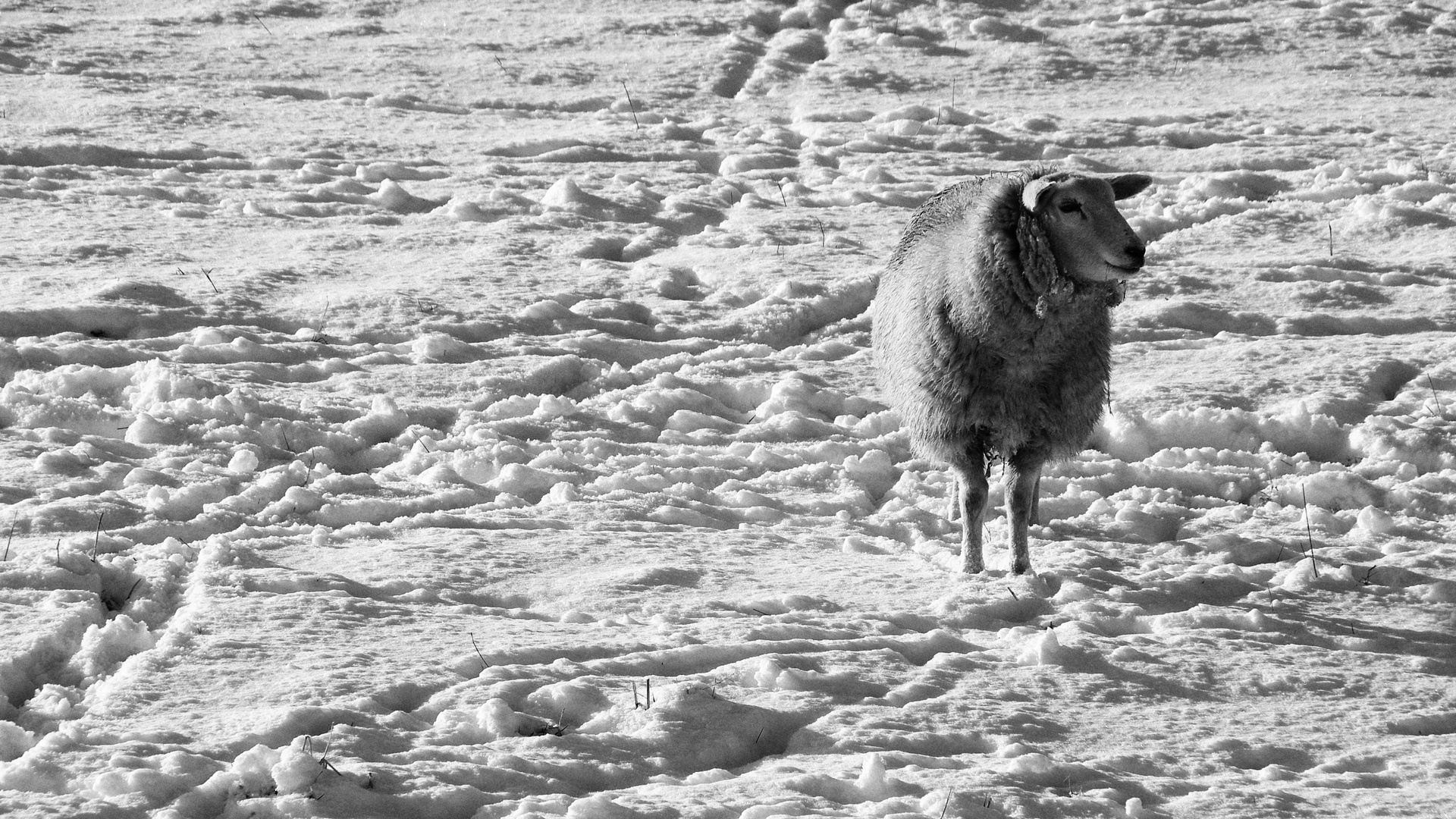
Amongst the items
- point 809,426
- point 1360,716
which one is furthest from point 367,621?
point 1360,716

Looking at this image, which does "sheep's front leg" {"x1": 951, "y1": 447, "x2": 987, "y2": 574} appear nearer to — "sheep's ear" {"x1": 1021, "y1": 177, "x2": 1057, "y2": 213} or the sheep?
the sheep

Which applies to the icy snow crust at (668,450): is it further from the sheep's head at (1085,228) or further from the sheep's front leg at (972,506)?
the sheep's head at (1085,228)

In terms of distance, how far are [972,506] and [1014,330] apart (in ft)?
2.32

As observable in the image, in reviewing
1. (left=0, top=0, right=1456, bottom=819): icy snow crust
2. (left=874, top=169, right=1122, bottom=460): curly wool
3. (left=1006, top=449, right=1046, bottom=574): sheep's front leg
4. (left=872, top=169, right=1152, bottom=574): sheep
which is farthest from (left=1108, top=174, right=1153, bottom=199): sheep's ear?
(left=0, top=0, right=1456, bottom=819): icy snow crust

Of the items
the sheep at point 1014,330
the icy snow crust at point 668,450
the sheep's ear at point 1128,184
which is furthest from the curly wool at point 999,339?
the icy snow crust at point 668,450

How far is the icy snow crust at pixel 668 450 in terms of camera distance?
12.6 ft

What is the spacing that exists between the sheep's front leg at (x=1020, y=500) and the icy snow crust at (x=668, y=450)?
20 cm

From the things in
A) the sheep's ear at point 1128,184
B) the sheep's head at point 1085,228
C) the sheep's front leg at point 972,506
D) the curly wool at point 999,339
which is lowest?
the sheep's front leg at point 972,506

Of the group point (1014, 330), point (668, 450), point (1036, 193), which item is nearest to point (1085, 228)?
point (1036, 193)

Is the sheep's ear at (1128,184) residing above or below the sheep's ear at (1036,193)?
above

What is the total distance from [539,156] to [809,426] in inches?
174

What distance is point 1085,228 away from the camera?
4.88 meters

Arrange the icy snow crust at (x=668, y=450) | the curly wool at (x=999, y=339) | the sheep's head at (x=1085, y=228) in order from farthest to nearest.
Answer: the curly wool at (x=999, y=339) < the sheep's head at (x=1085, y=228) < the icy snow crust at (x=668, y=450)

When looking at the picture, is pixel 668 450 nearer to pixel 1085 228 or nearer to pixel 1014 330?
pixel 1014 330
